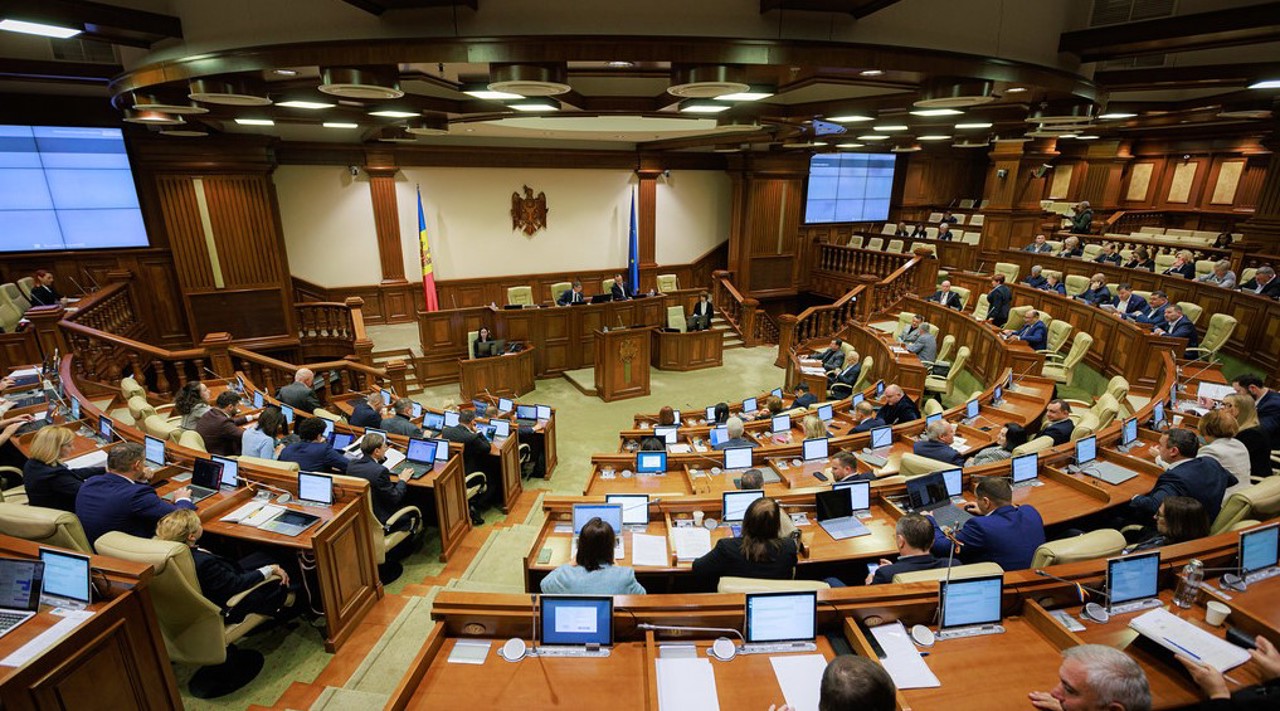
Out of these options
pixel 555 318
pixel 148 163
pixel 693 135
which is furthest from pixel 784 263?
pixel 148 163

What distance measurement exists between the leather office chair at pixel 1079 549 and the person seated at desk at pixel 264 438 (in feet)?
18.0

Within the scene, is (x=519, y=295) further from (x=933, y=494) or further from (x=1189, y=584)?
(x=1189, y=584)

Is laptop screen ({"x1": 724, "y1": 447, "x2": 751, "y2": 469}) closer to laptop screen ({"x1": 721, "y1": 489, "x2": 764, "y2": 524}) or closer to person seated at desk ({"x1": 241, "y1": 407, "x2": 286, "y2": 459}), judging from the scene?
laptop screen ({"x1": 721, "y1": 489, "x2": 764, "y2": 524})

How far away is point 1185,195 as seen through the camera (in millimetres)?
13102

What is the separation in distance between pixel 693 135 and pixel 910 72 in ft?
21.2

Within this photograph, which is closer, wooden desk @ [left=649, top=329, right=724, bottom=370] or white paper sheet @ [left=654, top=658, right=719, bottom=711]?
white paper sheet @ [left=654, top=658, right=719, bottom=711]

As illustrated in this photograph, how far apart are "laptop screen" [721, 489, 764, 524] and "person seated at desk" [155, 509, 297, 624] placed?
2754 mm

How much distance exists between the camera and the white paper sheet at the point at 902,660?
6.98ft

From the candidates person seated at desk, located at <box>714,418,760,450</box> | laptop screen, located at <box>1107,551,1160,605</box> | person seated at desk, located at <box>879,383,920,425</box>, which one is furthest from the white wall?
laptop screen, located at <box>1107,551,1160,605</box>

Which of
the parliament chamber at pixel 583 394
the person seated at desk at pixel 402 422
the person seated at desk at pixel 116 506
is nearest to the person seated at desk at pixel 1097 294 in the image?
the parliament chamber at pixel 583 394

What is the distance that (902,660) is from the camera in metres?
2.22

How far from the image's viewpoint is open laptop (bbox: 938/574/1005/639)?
2.36 meters

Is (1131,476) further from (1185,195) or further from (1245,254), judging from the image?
Answer: (1185,195)

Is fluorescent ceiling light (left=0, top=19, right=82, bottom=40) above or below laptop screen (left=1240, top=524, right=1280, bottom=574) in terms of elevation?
above
